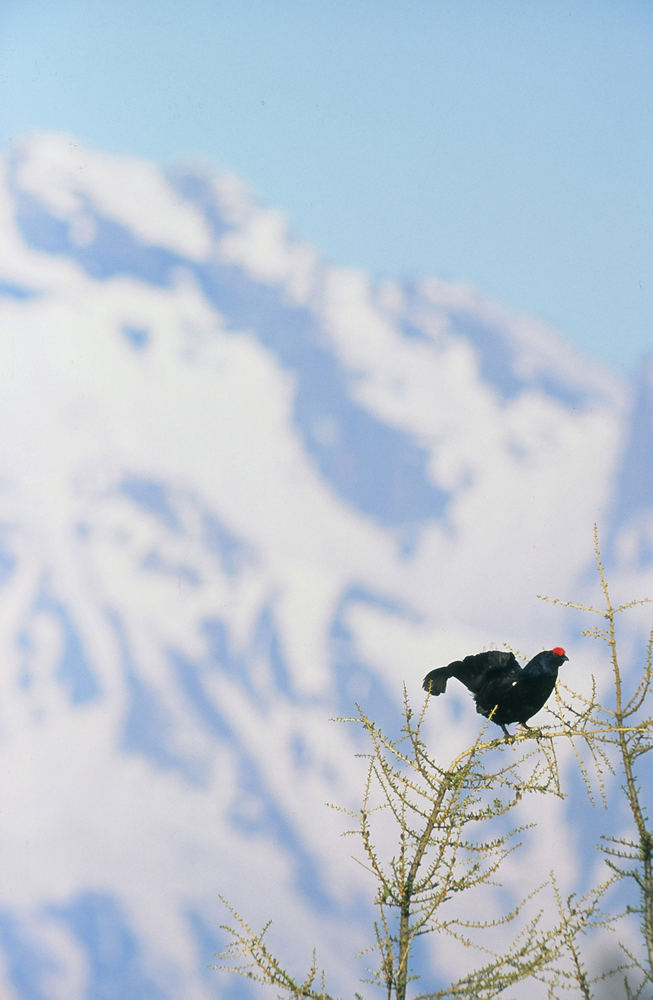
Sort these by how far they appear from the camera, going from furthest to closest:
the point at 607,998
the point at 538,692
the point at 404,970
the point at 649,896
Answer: the point at 607,998 < the point at 538,692 < the point at 649,896 < the point at 404,970

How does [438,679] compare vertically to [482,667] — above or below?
below

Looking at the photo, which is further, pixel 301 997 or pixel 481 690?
pixel 481 690

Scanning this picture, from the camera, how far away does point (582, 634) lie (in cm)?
572

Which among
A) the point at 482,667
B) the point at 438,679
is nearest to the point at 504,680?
the point at 482,667

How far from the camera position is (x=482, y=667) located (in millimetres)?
6527

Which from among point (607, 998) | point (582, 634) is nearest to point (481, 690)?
point (582, 634)

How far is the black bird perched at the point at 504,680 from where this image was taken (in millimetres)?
6348

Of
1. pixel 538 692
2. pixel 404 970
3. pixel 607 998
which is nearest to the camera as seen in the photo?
pixel 404 970

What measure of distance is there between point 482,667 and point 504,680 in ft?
0.68

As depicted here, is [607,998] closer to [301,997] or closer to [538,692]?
[538,692]

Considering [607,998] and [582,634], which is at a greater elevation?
[582,634]

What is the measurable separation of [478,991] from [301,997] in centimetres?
102

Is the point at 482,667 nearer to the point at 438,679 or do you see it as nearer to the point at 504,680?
the point at 504,680

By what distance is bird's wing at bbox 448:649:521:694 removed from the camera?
6.41m
